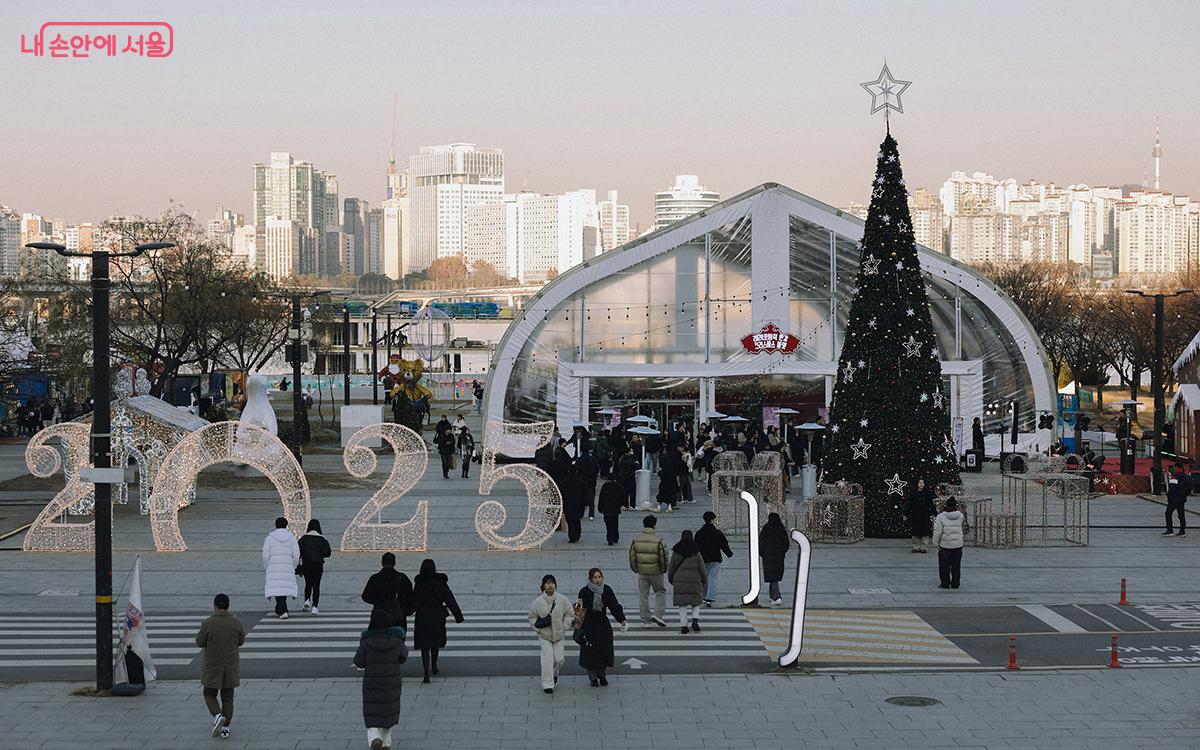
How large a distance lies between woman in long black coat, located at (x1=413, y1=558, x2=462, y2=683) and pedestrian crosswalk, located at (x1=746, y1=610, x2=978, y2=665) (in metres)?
4.25

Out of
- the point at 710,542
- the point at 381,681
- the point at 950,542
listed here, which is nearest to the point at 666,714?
the point at 381,681

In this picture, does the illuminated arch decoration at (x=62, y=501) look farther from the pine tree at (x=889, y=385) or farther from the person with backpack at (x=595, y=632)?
the pine tree at (x=889, y=385)

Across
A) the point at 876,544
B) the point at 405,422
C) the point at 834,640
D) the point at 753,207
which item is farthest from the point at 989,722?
the point at 405,422

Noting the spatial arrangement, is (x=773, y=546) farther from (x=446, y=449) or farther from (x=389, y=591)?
(x=446, y=449)

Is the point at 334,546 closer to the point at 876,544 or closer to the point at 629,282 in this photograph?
the point at 876,544

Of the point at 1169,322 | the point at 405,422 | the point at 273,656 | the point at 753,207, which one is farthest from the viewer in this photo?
the point at 1169,322

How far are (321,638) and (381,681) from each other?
592cm

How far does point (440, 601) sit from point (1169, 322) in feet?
209

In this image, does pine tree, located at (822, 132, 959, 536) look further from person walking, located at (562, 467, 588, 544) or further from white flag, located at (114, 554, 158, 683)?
white flag, located at (114, 554, 158, 683)

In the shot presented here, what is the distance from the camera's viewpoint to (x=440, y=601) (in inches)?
663

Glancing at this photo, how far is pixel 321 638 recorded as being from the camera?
19.4m

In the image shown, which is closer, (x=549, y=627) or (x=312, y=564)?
(x=549, y=627)

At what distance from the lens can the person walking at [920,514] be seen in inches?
1062

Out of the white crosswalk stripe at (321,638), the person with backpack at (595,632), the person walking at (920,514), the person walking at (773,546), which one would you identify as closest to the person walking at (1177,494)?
the person walking at (920,514)
